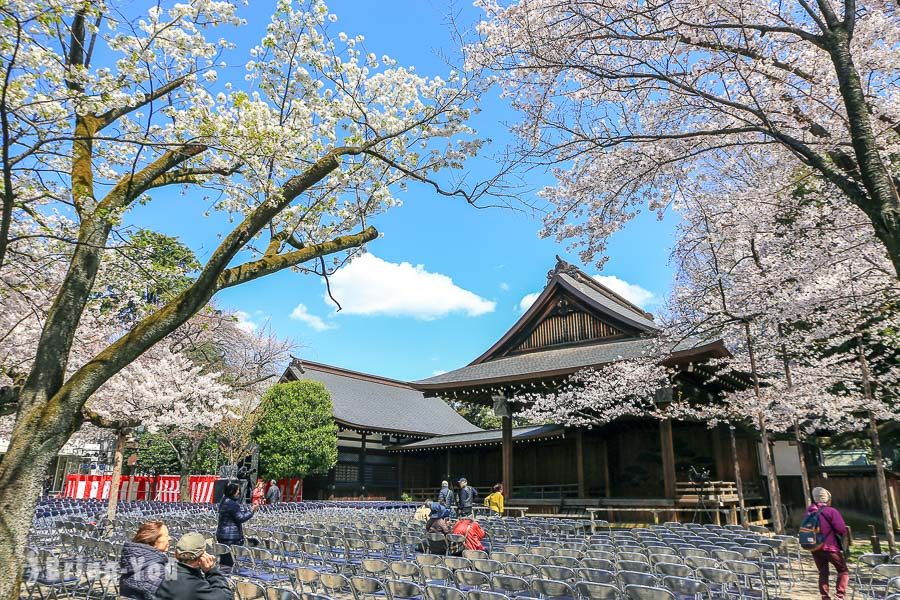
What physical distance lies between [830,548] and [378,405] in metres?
25.3

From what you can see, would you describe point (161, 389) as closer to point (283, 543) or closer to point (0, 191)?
point (283, 543)

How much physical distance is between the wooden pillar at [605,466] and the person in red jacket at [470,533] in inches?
480

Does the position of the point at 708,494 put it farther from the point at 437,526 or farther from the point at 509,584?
the point at 509,584

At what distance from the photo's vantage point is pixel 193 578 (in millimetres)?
3375

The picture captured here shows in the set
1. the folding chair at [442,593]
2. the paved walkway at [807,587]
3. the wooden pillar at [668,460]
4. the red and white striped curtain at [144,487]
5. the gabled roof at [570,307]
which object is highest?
the gabled roof at [570,307]

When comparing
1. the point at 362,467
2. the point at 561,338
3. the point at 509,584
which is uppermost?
the point at 561,338

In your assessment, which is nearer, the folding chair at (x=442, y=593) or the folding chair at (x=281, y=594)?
the folding chair at (x=281, y=594)

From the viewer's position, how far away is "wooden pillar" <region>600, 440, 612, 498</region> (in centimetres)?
1891

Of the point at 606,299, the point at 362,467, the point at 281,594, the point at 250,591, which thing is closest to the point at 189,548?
the point at 281,594

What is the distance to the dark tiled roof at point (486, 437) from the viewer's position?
20.2 meters

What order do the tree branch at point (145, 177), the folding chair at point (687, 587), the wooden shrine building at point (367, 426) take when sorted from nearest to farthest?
1. the folding chair at point (687, 587)
2. the tree branch at point (145, 177)
3. the wooden shrine building at point (367, 426)

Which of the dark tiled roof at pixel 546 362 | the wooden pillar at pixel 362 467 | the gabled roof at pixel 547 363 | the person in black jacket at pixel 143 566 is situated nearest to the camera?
the person in black jacket at pixel 143 566

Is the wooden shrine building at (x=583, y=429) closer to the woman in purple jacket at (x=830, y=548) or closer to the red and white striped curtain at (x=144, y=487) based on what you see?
the woman in purple jacket at (x=830, y=548)

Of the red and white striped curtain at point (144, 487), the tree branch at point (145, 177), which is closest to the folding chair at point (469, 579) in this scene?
the tree branch at point (145, 177)
